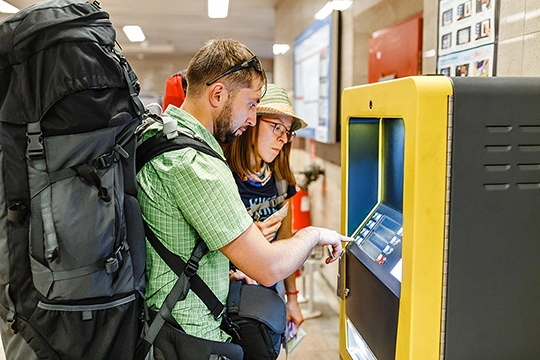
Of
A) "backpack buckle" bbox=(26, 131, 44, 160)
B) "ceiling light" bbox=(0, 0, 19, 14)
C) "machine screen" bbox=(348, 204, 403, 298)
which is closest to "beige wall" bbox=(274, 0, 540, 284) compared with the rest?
"machine screen" bbox=(348, 204, 403, 298)

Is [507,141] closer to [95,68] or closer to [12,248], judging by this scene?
[95,68]

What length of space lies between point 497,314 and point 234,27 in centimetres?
783

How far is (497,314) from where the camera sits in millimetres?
1003

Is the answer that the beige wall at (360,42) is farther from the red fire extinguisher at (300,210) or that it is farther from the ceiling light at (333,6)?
the red fire extinguisher at (300,210)

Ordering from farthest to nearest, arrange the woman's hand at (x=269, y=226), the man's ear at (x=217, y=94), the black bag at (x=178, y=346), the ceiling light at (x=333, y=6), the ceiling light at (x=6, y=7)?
the ceiling light at (x=6, y=7), the ceiling light at (x=333, y=6), the woman's hand at (x=269, y=226), the man's ear at (x=217, y=94), the black bag at (x=178, y=346)

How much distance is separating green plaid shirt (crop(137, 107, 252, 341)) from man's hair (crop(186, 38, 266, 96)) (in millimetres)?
133

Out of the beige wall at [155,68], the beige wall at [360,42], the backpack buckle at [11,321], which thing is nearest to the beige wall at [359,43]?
the beige wall at [360,42]

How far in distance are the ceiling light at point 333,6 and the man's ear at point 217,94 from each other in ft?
7.85

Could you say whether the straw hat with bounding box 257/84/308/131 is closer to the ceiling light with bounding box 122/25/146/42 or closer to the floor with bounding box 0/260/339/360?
the floor with bounding box 0/260/339/360

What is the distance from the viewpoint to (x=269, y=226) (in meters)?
1.80

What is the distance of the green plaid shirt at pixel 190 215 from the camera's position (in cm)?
111

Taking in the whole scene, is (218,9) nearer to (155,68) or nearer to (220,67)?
(220,67)

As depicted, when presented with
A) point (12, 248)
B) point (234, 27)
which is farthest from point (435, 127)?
point (234, 27)

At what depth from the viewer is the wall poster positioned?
1.59 meters
